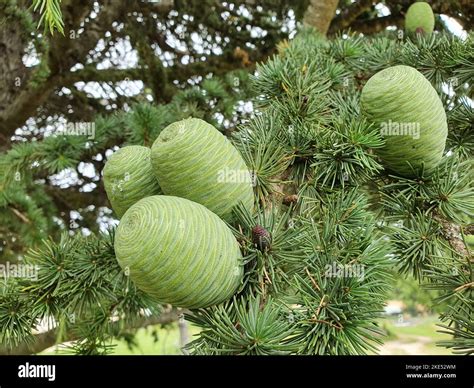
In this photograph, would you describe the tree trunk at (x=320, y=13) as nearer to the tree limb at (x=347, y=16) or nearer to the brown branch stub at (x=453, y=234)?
the tree limb at (x=347, y=16)

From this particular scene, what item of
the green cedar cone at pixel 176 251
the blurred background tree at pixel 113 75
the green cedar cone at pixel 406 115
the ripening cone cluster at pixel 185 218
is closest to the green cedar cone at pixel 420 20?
the blurred background tree at pixel 113 75

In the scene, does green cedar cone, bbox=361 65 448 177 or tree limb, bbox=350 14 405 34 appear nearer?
green cedar cone, bbox=361 65 448 177

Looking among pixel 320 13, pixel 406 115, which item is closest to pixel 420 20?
pixel 320 13

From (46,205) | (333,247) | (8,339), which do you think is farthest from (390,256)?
(46,205)

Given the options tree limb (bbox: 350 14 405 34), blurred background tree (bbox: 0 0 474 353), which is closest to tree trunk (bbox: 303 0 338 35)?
blurred background tree (bbox: 0 0 474 353)

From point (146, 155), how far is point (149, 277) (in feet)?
0.68

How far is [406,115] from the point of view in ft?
2.15

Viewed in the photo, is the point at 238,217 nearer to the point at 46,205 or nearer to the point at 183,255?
the point at 183,255

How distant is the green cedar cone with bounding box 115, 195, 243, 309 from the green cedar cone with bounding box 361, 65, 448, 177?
10.9 inches

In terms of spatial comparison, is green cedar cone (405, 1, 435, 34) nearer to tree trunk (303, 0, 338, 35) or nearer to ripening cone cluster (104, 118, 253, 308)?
tree trunk (303, 0, 338, 35)

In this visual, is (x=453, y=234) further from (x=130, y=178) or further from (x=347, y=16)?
(x=347, y=16)

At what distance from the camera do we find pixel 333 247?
22.0 inches

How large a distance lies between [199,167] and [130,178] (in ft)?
0.37

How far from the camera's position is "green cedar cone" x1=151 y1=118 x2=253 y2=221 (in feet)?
1.89
